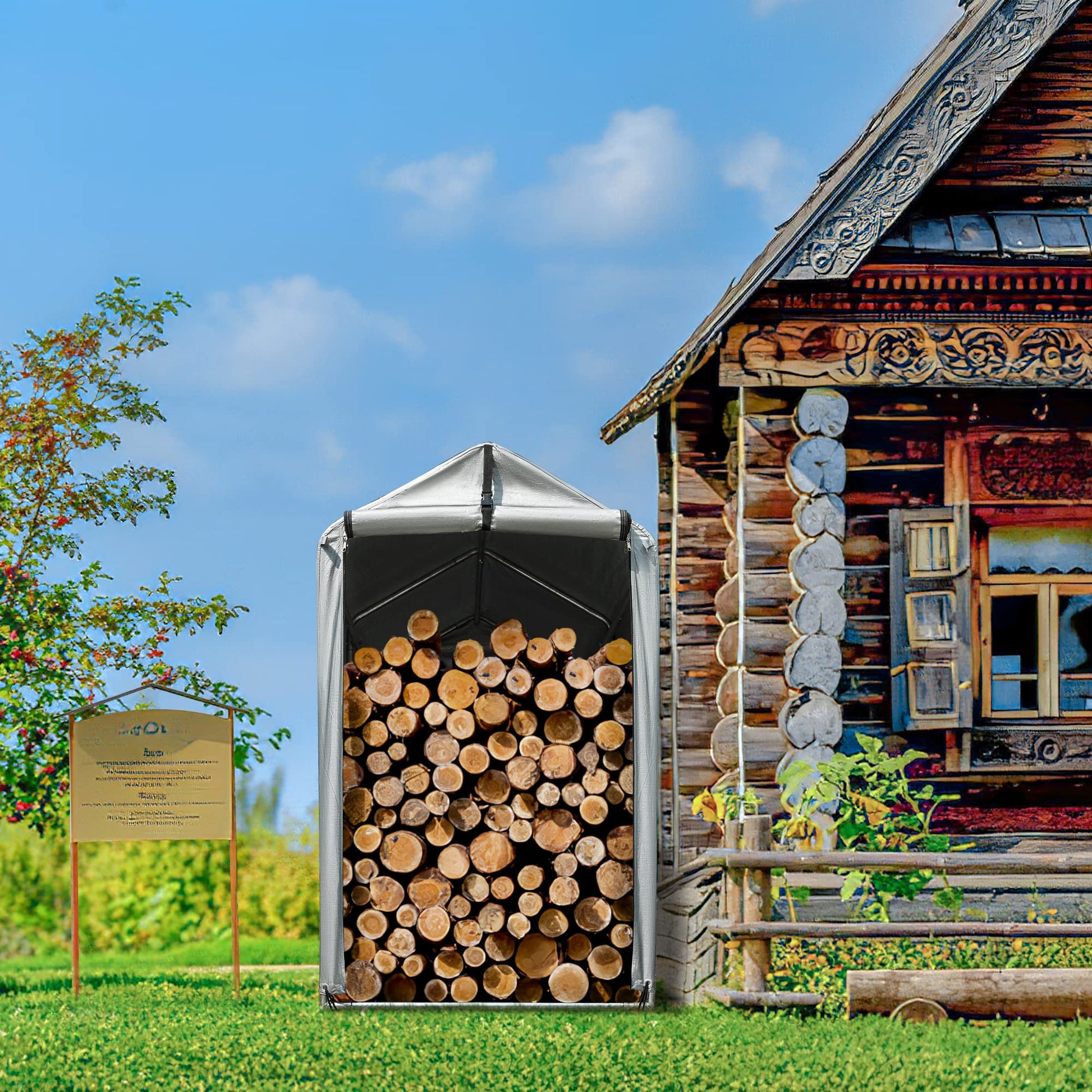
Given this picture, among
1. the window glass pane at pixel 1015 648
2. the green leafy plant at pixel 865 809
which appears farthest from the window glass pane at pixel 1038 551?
the green leafy plant at pixel 865 809

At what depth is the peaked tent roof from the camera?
9578mm

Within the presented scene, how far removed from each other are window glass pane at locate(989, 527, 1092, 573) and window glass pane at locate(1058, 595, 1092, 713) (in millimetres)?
233

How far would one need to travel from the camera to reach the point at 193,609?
13180 millimetres

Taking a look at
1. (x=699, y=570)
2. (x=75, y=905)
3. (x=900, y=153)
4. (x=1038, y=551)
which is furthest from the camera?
(x=699, y=570)

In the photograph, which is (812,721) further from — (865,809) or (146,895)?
(146,895)

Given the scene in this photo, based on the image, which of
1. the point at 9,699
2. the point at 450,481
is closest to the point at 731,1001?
the point at 450,481

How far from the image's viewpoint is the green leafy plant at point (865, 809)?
351 inches

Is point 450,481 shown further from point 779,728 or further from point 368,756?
point 779,728

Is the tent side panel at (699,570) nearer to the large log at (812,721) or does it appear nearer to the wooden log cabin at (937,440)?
the wooden log cabin at (937,440)

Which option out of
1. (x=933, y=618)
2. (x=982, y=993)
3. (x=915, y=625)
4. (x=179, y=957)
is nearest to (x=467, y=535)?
(x=915, y=625)

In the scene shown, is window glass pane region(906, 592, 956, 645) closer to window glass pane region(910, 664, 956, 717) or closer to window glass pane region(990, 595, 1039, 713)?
window glass pane region(910, 664, 956, 717)

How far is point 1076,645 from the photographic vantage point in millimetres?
10195

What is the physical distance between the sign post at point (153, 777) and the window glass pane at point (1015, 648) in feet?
17.3

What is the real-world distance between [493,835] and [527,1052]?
195 centimetres
